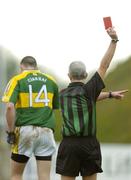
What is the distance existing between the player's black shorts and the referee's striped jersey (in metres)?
0.07

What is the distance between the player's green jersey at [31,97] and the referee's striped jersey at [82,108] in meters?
0.44

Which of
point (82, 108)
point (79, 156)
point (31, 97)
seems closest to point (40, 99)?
point (31, 97)

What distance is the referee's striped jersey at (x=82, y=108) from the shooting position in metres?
5.67

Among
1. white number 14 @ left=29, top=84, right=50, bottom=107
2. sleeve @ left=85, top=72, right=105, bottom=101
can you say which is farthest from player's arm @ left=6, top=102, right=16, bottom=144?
sleeve @ left=85, top=72, right=105, bottom=101

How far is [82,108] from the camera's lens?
224 inches

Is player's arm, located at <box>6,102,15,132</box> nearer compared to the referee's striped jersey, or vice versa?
the referee's striped jersey

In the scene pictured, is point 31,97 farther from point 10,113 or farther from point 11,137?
point 11,137

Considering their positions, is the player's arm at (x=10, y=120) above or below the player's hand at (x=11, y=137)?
above

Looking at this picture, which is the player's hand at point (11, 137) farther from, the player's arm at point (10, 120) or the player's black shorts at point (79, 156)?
the player's black shorts at point (79, 156)

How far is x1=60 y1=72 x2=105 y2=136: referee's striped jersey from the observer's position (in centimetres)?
567

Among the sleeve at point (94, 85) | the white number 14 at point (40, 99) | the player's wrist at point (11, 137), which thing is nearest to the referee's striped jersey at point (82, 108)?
the sleeve at point (94, 85)

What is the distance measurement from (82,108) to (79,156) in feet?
1.30

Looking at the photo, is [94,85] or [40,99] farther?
[40,99]

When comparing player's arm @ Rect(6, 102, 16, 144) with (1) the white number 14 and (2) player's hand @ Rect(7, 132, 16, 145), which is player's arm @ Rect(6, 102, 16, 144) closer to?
(2) player's hand @ Rect(7, 132, 16, 145)
